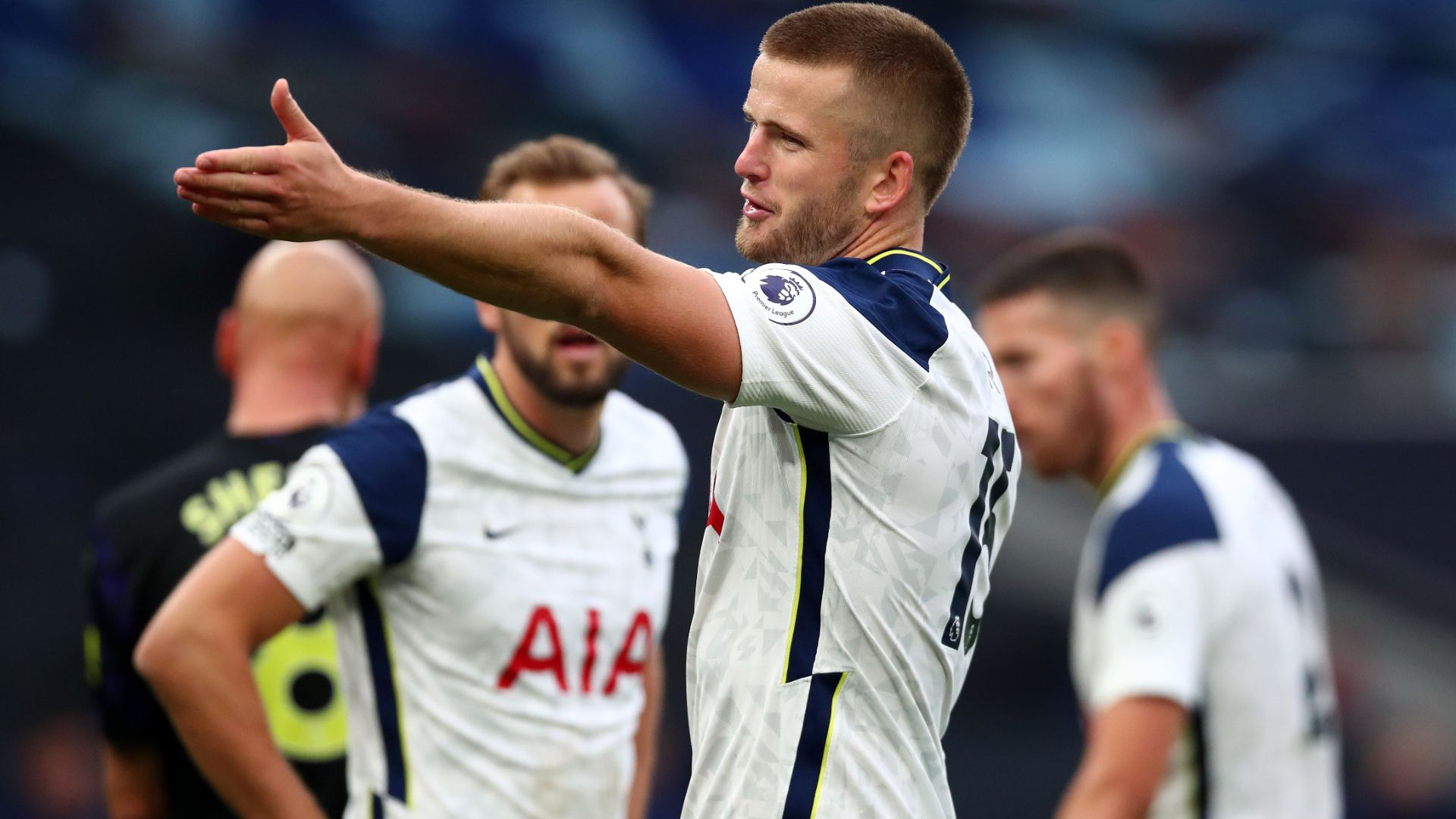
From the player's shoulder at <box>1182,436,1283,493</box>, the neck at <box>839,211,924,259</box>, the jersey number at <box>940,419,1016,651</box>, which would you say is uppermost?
the player's shoulder at <box>1182,436,1283,493</box>

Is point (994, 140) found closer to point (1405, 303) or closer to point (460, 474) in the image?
point (1405, 303)

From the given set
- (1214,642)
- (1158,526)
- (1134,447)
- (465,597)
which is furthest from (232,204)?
(1134,447)

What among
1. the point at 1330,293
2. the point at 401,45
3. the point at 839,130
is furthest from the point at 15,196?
the point at 1330,293

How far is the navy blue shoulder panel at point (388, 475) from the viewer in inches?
137

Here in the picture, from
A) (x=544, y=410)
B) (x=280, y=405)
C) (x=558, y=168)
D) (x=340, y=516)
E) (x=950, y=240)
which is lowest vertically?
(x=340, y=516)

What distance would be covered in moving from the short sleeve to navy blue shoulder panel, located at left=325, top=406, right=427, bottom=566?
1.97m

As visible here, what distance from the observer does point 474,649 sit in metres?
3.58

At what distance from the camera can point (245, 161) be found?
7.00 ft

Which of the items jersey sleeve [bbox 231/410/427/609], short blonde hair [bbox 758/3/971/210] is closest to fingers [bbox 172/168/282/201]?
short blonde hair [bbox 758/3/971/210]

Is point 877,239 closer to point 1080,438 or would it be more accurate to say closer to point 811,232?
point 811,232

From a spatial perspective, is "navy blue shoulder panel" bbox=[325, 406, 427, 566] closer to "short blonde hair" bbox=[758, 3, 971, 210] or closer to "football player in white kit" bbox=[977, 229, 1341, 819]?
"short blonde hair" bbox=[758, 3, 971, 210]

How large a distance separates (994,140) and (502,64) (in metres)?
4.83

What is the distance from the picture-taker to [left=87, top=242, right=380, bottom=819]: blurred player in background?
4.10 metres

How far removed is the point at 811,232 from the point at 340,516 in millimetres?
1300
